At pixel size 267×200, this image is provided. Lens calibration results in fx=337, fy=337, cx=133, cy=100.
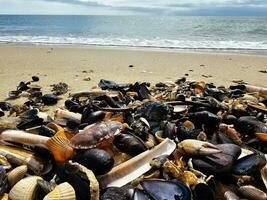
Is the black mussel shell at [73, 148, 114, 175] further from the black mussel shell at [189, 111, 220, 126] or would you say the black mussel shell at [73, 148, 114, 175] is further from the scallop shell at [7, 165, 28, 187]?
the black mussel shell at [189, 111, 220, 126]

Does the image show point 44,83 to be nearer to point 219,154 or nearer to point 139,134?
point 139,134

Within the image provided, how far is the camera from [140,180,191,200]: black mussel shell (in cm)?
297

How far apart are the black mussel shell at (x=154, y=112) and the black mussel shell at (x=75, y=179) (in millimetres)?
1614

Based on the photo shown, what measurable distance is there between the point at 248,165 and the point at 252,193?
1.23 ft

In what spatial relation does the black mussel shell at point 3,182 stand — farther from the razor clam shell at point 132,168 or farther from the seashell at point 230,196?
the seashell at point 230,196

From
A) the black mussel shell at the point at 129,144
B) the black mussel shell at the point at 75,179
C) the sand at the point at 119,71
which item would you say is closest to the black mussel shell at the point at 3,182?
the black mussel shell at the point at 75,179

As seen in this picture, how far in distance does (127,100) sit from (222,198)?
301cm

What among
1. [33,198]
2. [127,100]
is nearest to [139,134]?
[33,198]

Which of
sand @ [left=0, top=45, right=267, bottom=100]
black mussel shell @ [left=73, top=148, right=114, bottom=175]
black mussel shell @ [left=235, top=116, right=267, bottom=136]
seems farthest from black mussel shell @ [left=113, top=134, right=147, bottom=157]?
sand @ [left=0, top=45, right=267, bottom=100]

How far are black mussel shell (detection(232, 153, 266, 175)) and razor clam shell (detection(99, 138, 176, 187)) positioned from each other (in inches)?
27.8

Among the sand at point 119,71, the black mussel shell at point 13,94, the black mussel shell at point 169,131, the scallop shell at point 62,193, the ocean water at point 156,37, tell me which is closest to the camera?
the scallop shell at point 62,193

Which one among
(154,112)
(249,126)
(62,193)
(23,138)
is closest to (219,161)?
(249,126)

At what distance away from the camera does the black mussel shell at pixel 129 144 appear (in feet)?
12.0

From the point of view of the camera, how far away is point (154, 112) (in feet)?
15.0
